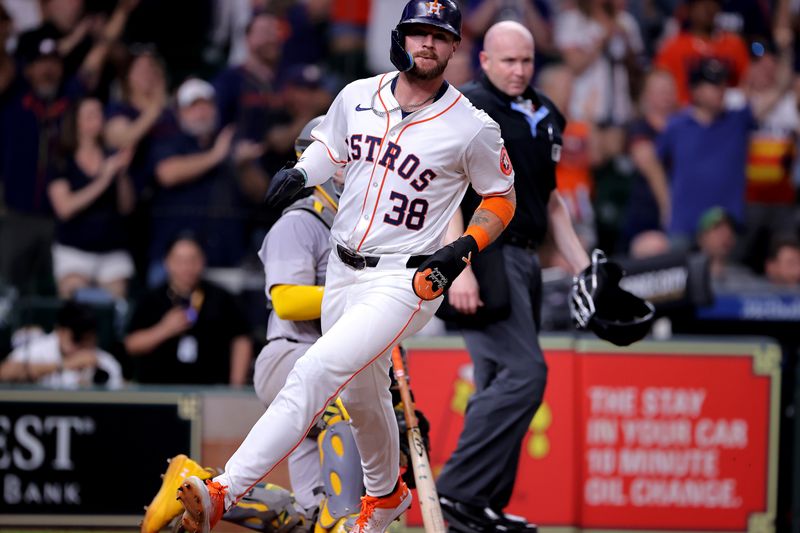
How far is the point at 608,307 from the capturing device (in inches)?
244

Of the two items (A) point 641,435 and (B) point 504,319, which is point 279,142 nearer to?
(A) point 641,435

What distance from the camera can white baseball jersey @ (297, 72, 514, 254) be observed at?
4.82m

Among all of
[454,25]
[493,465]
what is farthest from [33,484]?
[454,25]

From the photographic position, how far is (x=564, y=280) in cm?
860

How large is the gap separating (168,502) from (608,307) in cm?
252

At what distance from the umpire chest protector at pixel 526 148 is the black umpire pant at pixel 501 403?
15cm

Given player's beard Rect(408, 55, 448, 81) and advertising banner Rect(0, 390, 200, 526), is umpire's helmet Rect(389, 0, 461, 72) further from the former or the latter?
advertising banner Rect(0, 390, 200, 526)

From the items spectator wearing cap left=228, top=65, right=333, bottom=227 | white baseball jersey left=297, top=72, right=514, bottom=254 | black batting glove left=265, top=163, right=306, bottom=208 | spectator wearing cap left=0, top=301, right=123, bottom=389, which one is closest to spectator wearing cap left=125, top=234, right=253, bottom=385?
spectator wearing cap left=0, top=301, right=123, bottom=389

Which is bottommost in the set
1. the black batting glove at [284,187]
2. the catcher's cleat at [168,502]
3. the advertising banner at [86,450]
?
the advertising banner at [86,450]

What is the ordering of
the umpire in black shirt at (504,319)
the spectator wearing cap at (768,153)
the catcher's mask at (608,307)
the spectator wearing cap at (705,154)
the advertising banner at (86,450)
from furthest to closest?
1. the spectator wearing cap at (768,153)
2. the spectator wearing cap at (705,154)
3. the advertising banner at (86,450)
4. the catcher's mask at (608,307)
5. the umpire in black shirt at (504,319)

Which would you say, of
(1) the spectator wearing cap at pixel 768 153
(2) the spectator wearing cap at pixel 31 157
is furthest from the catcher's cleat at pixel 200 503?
(1) the spectator wearing cap at pixel 768 153

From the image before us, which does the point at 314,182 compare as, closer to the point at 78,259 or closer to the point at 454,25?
the point at 454,25

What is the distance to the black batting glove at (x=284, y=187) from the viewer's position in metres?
4.68

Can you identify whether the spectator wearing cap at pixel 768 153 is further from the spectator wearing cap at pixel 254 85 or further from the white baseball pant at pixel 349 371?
the white baseball pant at pixel 349 371
